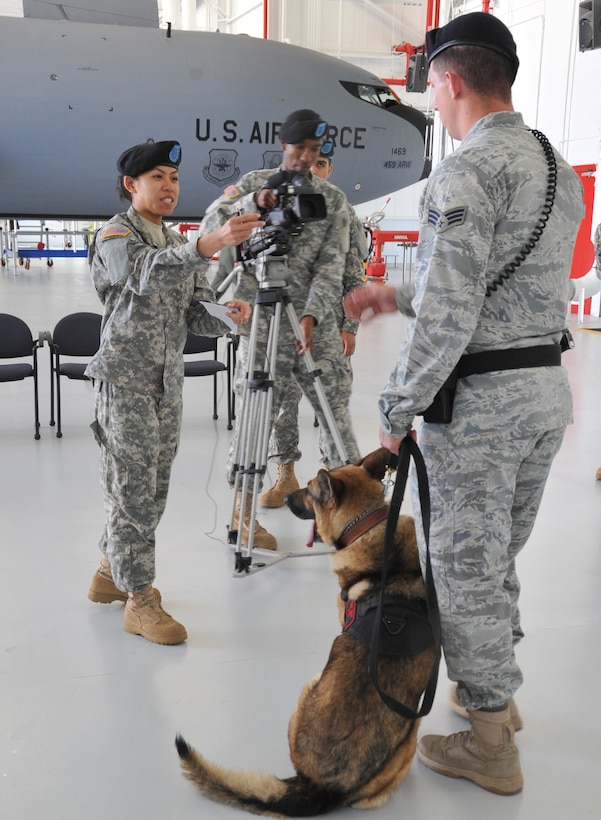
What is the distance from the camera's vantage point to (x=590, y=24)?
802 centimetres

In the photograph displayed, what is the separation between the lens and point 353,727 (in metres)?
1.58

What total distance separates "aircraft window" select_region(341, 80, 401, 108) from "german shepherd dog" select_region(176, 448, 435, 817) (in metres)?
7.49

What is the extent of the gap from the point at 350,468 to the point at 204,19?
25.1m

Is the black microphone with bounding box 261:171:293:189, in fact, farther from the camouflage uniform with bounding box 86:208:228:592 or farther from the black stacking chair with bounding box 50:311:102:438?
the black stacking chair with bounding box 50:311:102:438

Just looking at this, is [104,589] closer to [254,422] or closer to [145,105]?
[254,422]

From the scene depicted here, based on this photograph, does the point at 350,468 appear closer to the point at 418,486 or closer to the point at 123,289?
the point at 418,486

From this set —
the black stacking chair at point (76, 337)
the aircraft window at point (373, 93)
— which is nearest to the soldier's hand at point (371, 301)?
the black stacking chair at point (76, 337)

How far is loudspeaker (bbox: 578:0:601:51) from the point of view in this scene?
7.94 meters

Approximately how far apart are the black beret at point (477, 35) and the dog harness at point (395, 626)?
3.86 feet

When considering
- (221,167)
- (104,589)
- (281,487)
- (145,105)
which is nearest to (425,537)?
(104,589)

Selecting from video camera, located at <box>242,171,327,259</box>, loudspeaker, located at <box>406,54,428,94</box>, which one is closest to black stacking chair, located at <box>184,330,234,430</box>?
video camera, located at <box>242,171,327,259</box>

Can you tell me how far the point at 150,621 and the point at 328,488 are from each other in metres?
0.98

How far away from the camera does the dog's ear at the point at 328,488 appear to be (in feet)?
5.77

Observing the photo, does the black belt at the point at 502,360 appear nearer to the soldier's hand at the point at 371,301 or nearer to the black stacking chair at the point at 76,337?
the soldier's hand at the point at 371,301
